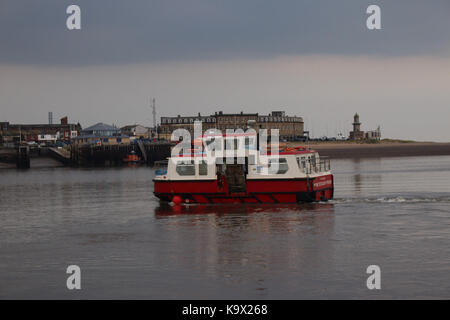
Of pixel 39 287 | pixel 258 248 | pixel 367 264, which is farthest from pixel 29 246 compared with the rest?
pixel 367 264

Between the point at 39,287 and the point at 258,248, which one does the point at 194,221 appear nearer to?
the point at 258,248

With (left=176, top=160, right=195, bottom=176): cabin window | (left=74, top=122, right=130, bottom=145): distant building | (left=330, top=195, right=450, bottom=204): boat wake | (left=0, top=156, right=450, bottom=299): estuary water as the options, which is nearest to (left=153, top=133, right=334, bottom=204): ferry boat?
(left=176, top=160, right=195, bottom=176): cabin window

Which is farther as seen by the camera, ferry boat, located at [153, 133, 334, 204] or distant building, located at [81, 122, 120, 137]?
distant building, located at [81, 122, 120, 137]

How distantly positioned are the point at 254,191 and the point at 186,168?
160 inches

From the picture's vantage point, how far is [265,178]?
3581 centimetres

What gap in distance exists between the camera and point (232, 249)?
79.9ft

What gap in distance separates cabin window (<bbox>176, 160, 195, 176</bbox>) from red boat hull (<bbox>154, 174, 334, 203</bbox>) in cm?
45

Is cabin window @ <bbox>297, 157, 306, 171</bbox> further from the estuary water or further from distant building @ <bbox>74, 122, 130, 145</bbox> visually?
distant building @ <bbox>74, 122, 130, 145</bbox>

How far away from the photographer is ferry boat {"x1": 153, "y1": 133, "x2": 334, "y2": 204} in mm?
35719

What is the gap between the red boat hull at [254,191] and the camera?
117ft

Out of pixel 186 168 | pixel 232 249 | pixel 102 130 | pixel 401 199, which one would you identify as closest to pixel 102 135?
pixel 102 130

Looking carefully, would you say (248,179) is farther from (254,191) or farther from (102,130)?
(102,130)

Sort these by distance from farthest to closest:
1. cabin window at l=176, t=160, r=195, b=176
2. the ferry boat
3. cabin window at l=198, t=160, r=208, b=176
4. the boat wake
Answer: the boat wake, cabin window at l=176, t=160, r=195, b=176, cabin window at l=198, t=160, r=208, b=176, the ferry boat
